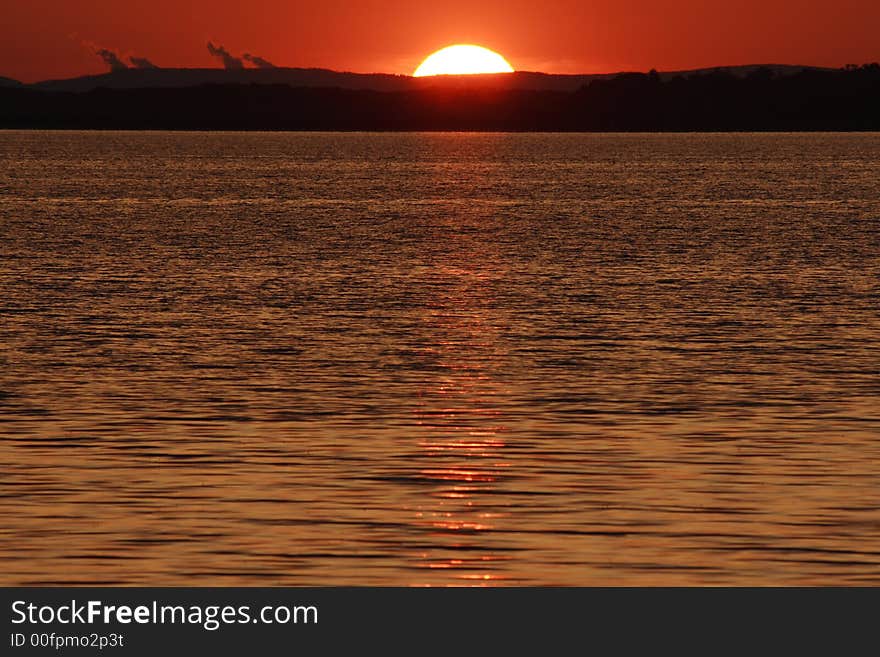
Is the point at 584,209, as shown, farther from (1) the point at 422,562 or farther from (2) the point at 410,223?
(1) the point at 422,562

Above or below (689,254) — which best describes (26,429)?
above

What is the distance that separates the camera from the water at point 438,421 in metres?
20.9

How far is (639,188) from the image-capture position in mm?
174375

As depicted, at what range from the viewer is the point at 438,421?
30.7 metres

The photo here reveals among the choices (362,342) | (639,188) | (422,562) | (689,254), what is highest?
(422,562)

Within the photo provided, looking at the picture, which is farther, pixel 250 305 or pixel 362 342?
pixel 250 305

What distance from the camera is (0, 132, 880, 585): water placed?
2092 centimetres

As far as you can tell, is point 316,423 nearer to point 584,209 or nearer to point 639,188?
point 584,209
